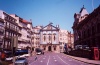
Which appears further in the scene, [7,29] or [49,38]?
[49,38]

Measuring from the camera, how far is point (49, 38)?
122 metres

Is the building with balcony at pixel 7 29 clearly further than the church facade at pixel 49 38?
No

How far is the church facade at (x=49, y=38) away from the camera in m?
119

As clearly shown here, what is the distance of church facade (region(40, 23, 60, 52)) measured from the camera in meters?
119

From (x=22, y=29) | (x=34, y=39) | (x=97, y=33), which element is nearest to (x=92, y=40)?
(x=97, y=33)

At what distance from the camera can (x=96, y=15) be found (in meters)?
51.7

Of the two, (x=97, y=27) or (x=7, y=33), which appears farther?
(x=7, y=33)

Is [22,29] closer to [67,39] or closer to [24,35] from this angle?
[24,35]

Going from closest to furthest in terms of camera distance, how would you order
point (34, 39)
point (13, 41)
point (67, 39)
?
1. point (13, 41)
2. point (34, 39)
3. point (67, 39)

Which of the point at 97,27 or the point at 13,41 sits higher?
the point at 97,27

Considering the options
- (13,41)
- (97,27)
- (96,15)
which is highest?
(96,15)

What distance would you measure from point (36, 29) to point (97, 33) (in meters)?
90.0

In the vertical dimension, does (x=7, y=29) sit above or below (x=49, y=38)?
above

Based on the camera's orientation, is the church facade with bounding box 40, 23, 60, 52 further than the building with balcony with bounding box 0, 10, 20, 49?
Yes
